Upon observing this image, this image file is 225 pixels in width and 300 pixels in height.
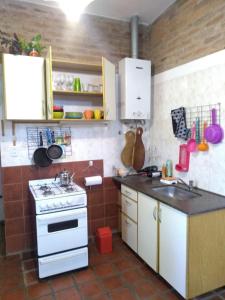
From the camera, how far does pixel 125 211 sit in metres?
2.75

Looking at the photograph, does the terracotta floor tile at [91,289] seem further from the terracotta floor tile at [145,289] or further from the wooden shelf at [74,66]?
the wooden shelf at [74,66]

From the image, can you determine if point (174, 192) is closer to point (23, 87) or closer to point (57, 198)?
point (57, 198)

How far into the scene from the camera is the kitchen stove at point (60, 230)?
84.2 inches

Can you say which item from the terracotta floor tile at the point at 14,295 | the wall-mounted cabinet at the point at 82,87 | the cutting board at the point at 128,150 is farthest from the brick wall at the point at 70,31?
the terracotta floor tile at the point at 14,295

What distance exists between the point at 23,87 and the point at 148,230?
6.11 ft

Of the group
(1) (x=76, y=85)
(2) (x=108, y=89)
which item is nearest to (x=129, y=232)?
(2) (x=108, y=89)

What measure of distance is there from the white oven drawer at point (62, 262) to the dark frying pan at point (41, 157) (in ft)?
3.20

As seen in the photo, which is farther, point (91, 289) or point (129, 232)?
point (129, 232)

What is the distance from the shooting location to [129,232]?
2674 mm

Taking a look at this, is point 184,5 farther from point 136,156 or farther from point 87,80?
point 136,156

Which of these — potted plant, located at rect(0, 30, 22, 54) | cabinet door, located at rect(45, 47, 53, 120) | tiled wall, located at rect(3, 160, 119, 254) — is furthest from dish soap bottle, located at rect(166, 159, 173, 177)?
potted plant, located at rect(0, 30, 22, 54)

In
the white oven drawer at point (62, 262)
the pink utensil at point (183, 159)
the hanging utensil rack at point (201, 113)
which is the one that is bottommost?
the white oven drawer at point (62, 262)

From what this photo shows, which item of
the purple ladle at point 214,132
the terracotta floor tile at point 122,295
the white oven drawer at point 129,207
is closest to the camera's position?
the terracotta floor tile at point 122,295

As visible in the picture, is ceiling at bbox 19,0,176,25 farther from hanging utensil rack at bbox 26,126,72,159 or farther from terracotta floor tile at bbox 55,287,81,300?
terracotta floor tile at bbox 55,287,81,300
